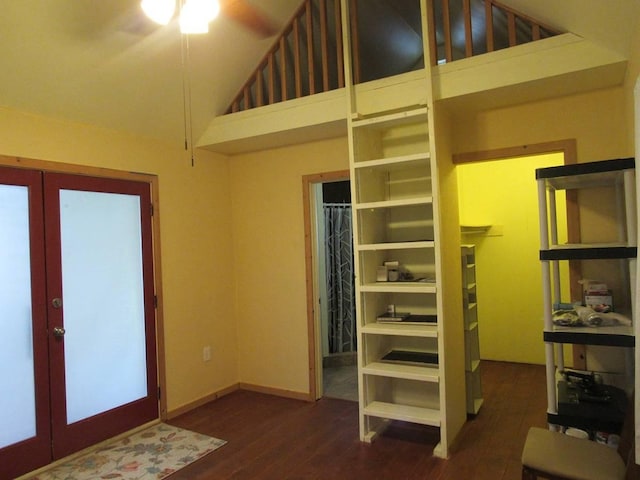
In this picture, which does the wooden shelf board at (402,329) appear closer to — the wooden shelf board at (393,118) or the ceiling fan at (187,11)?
the wooden shelf board at (393,118)

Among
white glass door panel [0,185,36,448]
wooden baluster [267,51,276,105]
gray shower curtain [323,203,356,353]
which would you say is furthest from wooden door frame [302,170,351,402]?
white glass door panel [0,185,36,448]

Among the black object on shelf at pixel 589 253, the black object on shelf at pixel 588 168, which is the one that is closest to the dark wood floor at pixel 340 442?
the black object on shelf at pixel 589 253

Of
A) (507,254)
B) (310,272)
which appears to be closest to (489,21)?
(310,272)

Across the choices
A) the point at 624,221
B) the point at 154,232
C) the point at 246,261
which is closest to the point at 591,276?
the point at 624,221

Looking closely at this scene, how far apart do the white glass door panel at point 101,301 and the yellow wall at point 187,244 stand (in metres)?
0.27

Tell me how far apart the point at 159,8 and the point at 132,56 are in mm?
1246

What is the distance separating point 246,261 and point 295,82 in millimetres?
1822

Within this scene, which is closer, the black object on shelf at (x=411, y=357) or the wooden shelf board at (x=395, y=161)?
the wooden shelf board at (x=395, y=161)

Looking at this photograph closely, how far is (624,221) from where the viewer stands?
8.96ft

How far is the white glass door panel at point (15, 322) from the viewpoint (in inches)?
111

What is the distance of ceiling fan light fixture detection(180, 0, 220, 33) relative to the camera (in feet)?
6.58

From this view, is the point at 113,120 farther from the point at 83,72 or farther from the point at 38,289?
the point at 38,289

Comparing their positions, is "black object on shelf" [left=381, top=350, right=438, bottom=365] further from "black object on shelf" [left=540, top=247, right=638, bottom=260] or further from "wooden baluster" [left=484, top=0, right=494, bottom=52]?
"wooden baluster" [left=484, top=0, right=494, bottom=52]

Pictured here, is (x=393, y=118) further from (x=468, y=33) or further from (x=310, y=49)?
(x=310, y=49)
